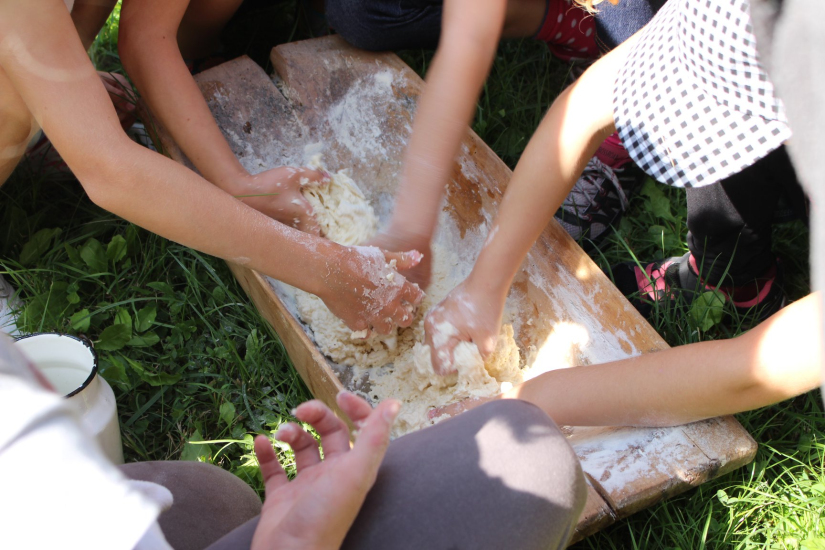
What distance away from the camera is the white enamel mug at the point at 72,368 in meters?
1.08

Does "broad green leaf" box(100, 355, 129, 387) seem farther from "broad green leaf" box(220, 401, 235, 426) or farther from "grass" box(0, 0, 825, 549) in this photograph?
"broad green leaf" box(220, 401, 235, 426)

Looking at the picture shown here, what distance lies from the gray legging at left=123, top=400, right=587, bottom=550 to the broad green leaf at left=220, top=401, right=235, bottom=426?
1.84ft

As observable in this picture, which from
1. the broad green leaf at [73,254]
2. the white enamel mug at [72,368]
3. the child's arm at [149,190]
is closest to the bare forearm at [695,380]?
the child's arm at [149,190]

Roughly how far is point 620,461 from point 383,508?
0.44m

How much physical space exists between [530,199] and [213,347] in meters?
0.81

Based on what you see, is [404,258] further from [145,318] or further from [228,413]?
[145,318]

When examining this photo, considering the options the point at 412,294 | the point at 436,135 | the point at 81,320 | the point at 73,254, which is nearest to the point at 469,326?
the point at 412,294

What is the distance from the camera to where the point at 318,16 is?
6.35 ft

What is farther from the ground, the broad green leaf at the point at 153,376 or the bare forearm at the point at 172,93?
the bare forearm at the point at 172,93

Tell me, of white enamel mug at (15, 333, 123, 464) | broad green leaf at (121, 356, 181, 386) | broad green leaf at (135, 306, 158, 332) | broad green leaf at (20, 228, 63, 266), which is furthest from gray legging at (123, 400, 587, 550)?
broad green leaf at (20, 228, 63, 266)

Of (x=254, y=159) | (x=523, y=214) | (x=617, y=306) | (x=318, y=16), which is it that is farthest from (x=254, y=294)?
(x=318, y=16)

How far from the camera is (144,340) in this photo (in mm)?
1390

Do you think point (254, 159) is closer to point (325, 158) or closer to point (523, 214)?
point (325, 158)

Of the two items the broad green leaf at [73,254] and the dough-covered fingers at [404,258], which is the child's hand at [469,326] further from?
the broad green leaf at [73,254]
